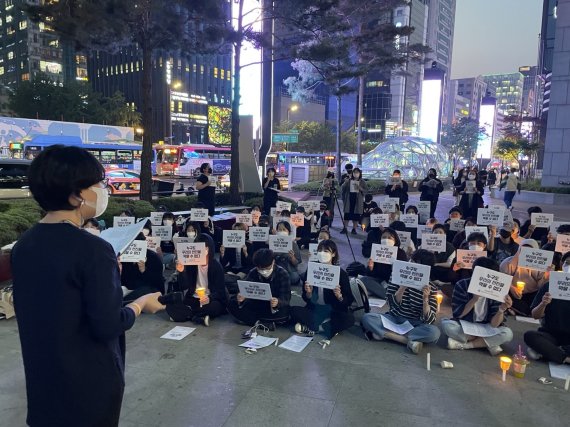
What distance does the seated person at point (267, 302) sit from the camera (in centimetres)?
570

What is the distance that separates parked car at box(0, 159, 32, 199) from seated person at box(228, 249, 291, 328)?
40.8 ft

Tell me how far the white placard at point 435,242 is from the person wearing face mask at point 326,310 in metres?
2.39

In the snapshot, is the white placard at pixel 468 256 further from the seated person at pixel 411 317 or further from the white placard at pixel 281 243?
the white placard at pixel 281 243

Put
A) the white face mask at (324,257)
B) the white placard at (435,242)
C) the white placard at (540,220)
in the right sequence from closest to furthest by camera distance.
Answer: the white face mask at (324,257) → the white placard at (435,242) → the white placard at (540,220)

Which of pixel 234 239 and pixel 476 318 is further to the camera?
pixel 234 239

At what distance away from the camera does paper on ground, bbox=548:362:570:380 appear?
14.8 ft

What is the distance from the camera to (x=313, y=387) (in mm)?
4277

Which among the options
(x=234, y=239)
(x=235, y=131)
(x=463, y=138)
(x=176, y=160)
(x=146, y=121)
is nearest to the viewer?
(x=234, y=239)

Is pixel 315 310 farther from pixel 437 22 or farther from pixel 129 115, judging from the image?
pixel 437 22

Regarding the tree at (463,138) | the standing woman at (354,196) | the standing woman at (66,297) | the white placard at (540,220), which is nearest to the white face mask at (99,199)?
the standing woman at (66,297)

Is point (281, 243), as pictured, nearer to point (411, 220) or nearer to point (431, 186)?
point (411, 220)

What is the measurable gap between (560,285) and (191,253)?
440 centimetres

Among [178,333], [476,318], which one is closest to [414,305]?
[476,318]

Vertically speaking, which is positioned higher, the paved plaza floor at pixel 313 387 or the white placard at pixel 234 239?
the white placard at pixel 234 239
